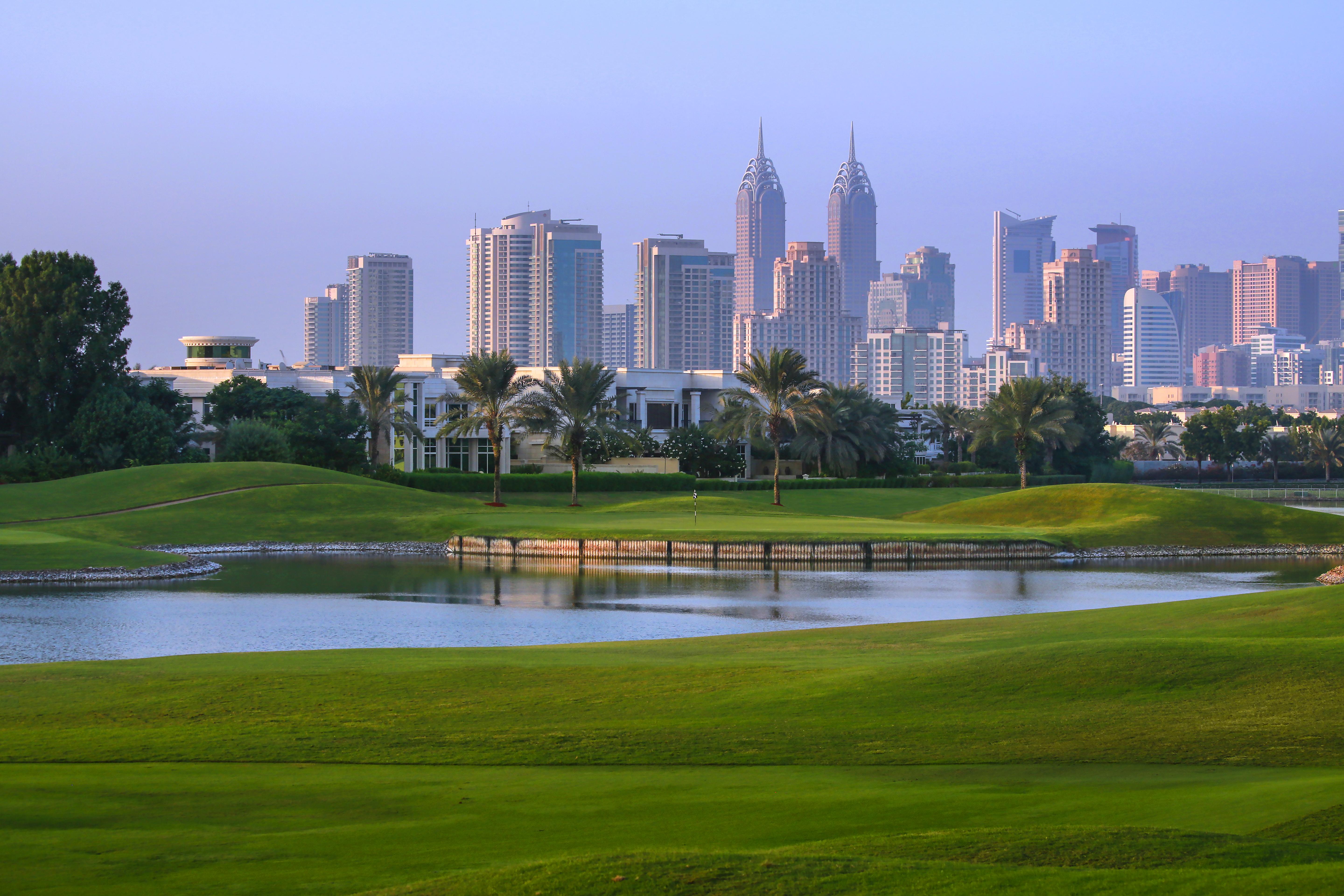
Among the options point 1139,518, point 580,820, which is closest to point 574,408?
point 1139,518

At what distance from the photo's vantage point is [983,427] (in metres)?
86.2

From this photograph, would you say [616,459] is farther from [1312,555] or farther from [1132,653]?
[1132,653]

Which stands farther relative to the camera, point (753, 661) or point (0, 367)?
point (0, 367)

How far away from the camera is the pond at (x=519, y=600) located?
26812mm

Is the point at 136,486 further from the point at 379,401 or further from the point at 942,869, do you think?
the point at 942,869

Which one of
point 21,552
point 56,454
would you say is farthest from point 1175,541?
point 56,454

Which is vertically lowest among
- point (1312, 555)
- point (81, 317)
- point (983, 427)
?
point (1312, 555)

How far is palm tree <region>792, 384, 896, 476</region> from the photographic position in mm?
93688

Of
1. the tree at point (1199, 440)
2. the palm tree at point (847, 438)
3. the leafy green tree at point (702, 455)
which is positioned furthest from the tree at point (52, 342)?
the tree at point (1199, 440)

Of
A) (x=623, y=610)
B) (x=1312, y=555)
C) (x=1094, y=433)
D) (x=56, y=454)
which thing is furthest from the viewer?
(x=1094, y=433)

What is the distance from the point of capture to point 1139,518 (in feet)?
182

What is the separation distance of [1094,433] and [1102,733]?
98682 mm

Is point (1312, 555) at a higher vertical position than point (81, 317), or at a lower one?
lower

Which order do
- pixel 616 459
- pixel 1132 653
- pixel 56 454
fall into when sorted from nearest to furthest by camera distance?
1. pixel 1132 653
2. pixel 56 454
3. pixel 616 459
